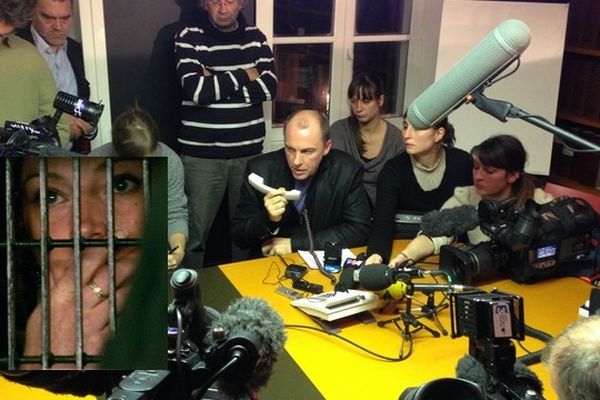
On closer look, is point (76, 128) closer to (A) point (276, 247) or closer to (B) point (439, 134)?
(A) point (276, 247)

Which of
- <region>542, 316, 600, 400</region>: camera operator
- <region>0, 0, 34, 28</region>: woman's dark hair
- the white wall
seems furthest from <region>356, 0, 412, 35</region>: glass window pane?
<region>542, 316, 600, 400</region>: camera operator

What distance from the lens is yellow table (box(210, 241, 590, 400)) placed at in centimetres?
144

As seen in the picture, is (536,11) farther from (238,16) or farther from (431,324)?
(431,324)

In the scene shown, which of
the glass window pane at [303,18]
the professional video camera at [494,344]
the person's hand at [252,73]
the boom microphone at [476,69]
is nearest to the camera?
the professional video camera at [494,344]

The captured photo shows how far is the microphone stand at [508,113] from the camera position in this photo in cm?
104

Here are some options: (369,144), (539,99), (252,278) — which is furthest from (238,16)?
(539,99)

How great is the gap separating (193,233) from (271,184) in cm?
83

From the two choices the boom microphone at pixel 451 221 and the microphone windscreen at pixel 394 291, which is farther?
the boom microphone at pixel 451 221

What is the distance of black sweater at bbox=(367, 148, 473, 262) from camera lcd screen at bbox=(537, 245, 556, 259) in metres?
0.63

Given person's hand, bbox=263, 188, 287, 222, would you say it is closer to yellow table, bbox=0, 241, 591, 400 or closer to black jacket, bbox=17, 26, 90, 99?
yellow table, bbox=0, 241, 591, 400

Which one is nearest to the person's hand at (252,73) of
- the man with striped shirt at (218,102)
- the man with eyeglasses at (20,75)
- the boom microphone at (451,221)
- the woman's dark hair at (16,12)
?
the man with striped shirt at (218,102)

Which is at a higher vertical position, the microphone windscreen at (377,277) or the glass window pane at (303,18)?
the glass window pane at (303,18)

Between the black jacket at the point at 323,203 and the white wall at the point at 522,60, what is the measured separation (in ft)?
4.27

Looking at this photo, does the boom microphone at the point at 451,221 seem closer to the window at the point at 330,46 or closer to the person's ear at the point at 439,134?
the person's ear at the point at 439,134
